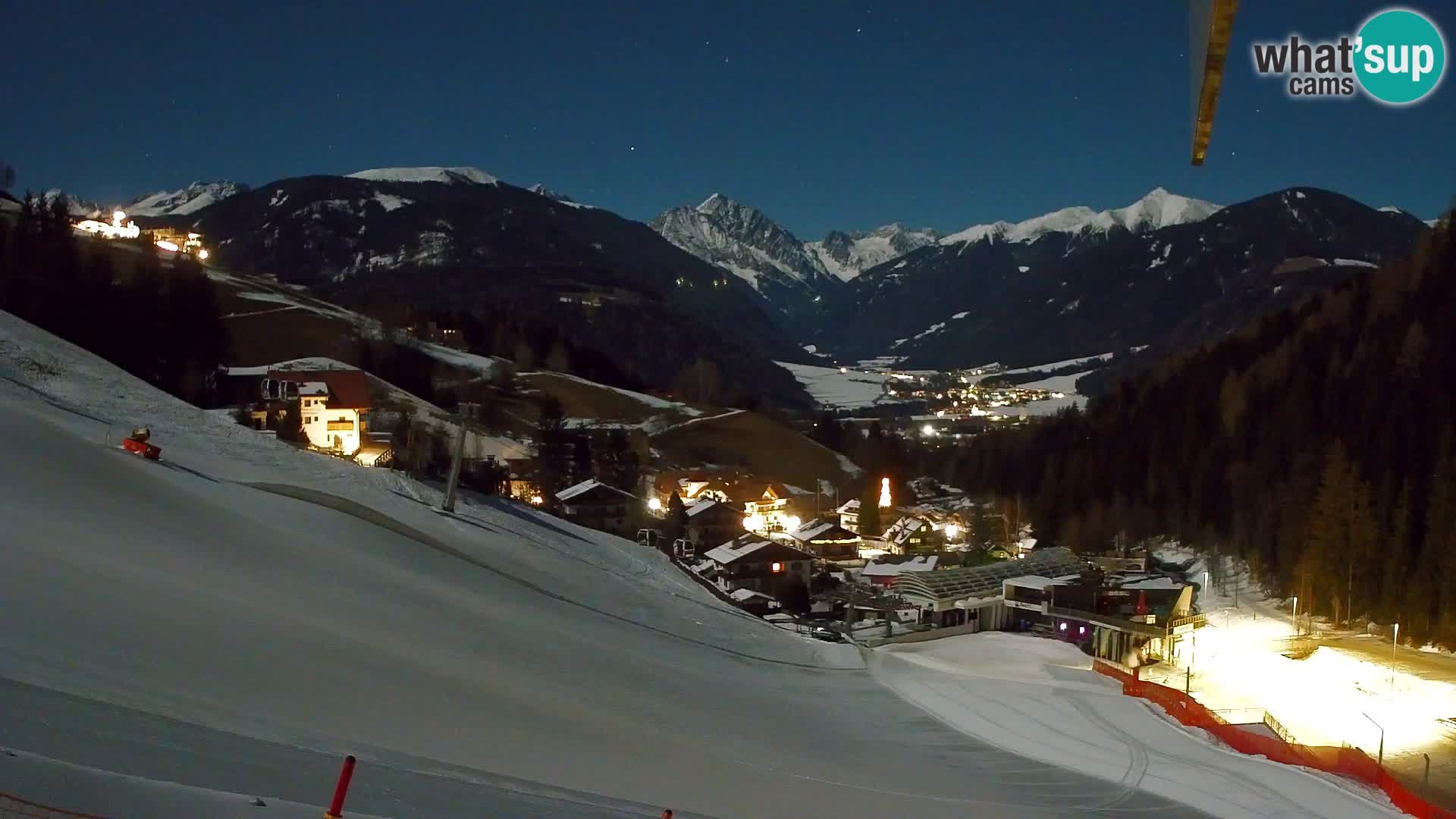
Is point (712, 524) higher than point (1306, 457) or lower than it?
lower

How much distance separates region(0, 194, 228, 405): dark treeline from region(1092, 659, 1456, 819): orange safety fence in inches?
1286

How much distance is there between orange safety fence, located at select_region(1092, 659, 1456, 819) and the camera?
12.2m

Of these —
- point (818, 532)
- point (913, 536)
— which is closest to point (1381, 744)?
point (818, 532)

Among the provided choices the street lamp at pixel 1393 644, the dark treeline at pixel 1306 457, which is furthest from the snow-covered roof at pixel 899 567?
the street lamp at pixel 1393 644

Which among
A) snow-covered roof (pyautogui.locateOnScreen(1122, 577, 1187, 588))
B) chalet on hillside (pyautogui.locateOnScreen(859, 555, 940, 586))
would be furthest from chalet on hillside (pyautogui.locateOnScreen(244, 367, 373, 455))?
snow-covered roof (pyautogui.locateOnScreen(1122, 577, 1187, 588))

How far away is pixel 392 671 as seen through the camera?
27.0 feet

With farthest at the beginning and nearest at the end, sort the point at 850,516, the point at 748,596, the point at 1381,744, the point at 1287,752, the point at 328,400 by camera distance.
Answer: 1. the point at 850,516
2. the point at 328,400
3. the point at 748,596
4. the point at 1381,744
5. the point at 1287,752

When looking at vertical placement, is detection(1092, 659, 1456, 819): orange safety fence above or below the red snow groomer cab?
below

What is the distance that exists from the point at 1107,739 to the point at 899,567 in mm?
27610

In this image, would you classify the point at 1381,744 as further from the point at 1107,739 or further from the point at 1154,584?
the point at 1154,584

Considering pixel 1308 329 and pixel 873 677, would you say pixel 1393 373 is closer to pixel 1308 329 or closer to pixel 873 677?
pixel 1308 329

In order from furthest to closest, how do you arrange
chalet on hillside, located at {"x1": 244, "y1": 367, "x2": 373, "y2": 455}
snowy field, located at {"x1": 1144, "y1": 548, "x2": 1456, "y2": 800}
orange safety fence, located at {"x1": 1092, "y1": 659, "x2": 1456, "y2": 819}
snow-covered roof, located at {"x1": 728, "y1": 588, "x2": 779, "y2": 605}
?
chalet on hillside, located at {"x1": 244, "y1": 367, "x2": 373, "y2": 455} < snow-covered roof, located at {"x1": 728, "y1": 588, "x2": 779, "y2": 605} < snowy field, located at {"x1": 1144, "y1": 548, "x2": 1456, "y2": 800} < orange safety fence, located at {"x1": 1092, "y1": 659, "x2": 1456, "y2": 819}

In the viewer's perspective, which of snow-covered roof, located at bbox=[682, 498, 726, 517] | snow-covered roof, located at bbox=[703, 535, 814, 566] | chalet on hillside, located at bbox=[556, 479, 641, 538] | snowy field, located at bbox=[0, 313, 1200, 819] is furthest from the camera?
snow-covered roof, located at bbox=[682, 498, 726, 517]

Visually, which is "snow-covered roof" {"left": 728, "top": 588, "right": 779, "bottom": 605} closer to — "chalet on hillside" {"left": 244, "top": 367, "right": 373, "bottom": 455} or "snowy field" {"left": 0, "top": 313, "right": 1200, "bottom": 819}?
"snowy field" {"left": 0, "top": 313, "right": 1200, "bottom": 819}
